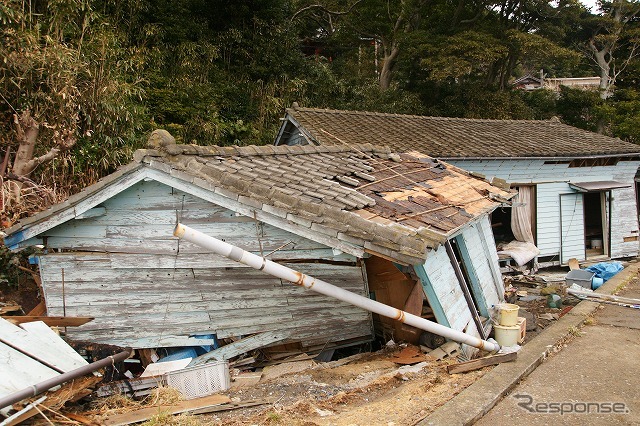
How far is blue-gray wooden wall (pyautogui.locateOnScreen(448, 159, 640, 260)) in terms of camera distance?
15.3 m

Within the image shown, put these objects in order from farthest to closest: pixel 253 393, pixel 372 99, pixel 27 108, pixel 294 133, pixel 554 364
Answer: pixel 372 99 < pixel 294 133 < pixel 27 108 < pixel 554 364 < pixel 253 393

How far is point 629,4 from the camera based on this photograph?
29891 millimetres

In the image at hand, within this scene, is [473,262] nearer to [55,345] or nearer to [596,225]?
[55,345]

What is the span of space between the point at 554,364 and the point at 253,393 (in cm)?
382

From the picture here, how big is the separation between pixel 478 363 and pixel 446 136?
397 inches

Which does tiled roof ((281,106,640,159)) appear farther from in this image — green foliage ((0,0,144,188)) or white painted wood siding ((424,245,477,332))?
white painted wood siding ((424,245,477,332))

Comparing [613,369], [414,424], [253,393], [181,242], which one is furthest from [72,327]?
[613,369]

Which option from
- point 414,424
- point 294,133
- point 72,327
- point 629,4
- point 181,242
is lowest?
point 414,424

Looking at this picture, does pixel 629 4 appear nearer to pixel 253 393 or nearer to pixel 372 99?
pixel 372 99

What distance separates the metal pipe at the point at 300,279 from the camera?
5.08 m

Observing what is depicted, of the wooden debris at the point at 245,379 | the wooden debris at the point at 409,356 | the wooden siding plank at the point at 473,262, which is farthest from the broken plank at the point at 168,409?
the wooden siding plank at the point at 473,262

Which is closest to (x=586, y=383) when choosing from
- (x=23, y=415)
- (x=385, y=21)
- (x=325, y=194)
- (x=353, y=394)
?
(x=353, y=394)

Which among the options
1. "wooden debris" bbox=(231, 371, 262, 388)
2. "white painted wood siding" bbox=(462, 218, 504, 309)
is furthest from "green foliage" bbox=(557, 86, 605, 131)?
"wooden debris" bbox=(231, 371, 262, 388)

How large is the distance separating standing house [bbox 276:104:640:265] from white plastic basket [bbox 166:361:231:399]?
8026 millimetres
